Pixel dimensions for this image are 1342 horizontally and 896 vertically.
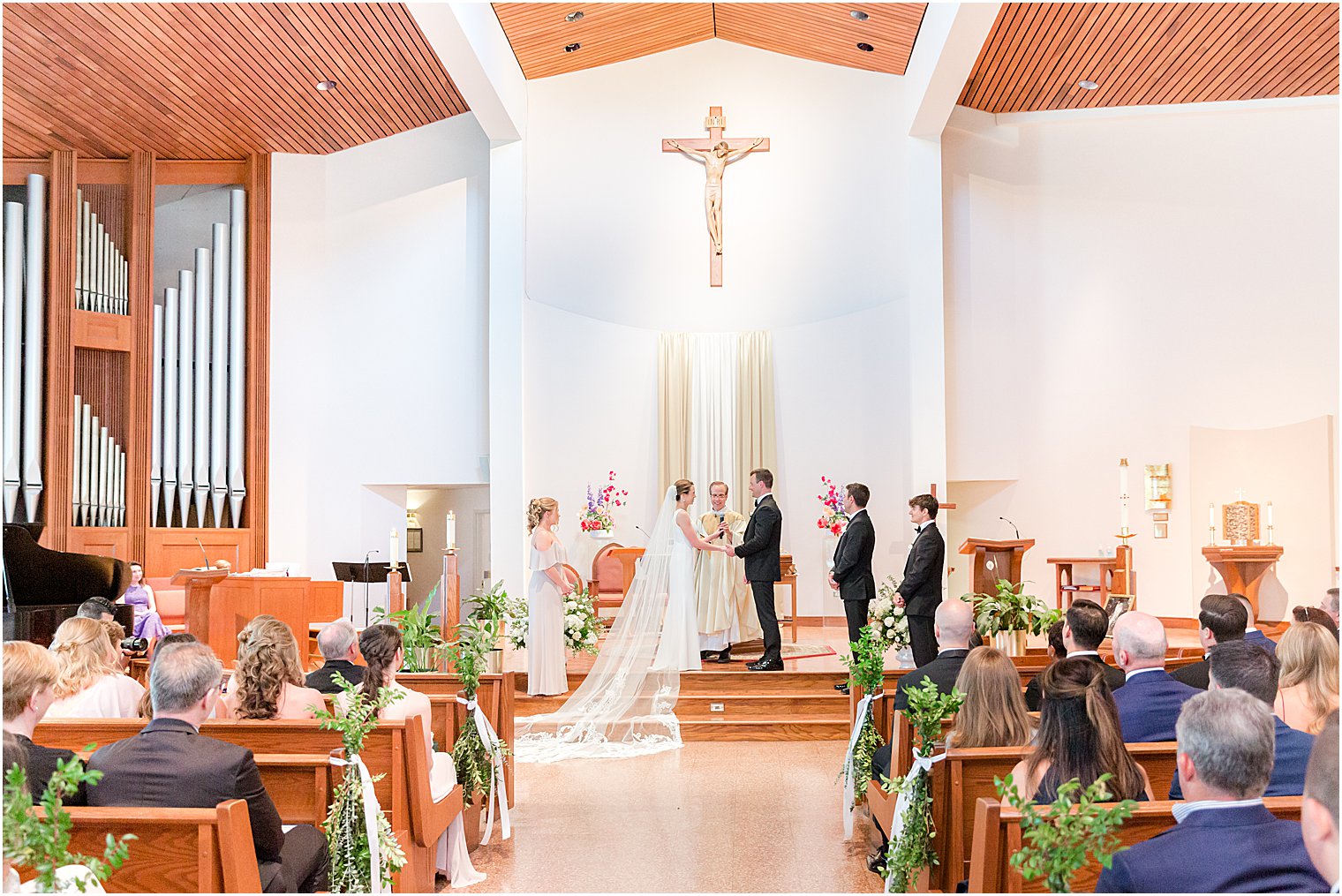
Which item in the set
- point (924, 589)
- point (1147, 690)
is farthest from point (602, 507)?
point (1147, 690)

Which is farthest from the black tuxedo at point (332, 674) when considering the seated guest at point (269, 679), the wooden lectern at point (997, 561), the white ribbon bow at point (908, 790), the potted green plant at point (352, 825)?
the wooden lectern at point (997, 561)

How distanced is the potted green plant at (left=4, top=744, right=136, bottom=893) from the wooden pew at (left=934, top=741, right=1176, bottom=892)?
2288mm

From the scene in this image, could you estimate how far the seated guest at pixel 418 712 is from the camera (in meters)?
4.07

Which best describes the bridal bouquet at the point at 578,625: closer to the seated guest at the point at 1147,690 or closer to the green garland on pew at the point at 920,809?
the green garland on pew at the point at 920,809

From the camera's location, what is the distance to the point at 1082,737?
292cm

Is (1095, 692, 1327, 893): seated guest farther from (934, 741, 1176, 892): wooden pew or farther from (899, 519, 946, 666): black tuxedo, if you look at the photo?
(899, 519, 946, 666): black tuxedo

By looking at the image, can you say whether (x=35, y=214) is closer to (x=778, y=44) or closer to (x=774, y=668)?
(x=778, y=44)

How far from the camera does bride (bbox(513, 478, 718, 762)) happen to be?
6941 mm

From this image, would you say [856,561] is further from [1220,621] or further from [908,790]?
[908,790]

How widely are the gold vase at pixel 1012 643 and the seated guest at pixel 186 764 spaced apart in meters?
5.11

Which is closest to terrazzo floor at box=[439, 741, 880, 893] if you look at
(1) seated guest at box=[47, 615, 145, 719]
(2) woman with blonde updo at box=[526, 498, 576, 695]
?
(2) woman with blonde updo at box=[526, 498, 576, 695]

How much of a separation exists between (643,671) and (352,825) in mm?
4051

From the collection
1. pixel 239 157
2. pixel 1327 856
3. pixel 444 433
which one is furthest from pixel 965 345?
pixel 1327 856

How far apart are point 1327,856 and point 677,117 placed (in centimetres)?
971
